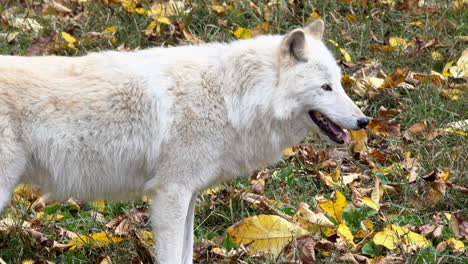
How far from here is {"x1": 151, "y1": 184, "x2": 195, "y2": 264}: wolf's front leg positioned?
4164 millimetres

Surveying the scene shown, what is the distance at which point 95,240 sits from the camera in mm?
4656

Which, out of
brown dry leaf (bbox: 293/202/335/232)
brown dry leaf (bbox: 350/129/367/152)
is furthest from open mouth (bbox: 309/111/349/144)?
brown dry leaf (bbox: 350/129/367/152)

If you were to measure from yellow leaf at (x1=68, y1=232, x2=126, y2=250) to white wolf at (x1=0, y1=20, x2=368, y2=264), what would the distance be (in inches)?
16.1

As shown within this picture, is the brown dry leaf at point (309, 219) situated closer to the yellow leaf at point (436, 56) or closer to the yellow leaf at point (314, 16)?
the yellow leaf at point (436, 56)

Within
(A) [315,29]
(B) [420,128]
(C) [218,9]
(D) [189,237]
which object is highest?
(A) [315,29]

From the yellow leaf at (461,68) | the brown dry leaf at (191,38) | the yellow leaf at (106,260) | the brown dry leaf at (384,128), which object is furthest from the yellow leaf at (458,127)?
the yellow leaf at (106,260)

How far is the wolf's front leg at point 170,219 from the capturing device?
4.16m

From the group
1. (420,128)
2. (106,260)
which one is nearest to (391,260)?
(106,260)

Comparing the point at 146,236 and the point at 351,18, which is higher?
the point at 351,18

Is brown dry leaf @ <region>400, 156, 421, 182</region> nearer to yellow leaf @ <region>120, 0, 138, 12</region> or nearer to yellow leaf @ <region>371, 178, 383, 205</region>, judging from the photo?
yellow leaf @ <region>371, 178, 383, 205</region>

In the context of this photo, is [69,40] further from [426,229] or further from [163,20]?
[426,229]

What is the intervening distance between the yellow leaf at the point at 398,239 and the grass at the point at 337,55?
0.40 ft

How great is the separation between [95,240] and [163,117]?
3.31 feet

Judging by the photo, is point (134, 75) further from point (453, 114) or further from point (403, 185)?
point (453, 114)
